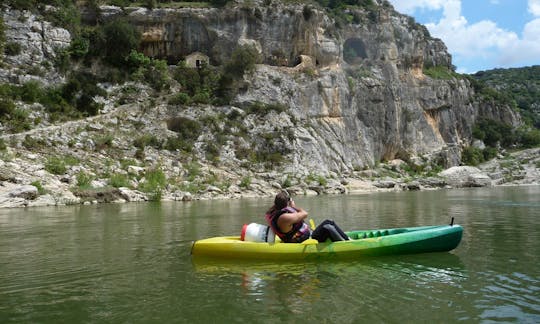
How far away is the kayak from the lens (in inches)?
307

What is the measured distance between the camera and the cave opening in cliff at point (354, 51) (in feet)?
183

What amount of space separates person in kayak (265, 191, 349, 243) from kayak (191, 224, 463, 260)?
0.67 feet

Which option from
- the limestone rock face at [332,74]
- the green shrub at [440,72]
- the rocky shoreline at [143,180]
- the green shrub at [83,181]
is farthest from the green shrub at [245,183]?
the green shrub at [440,72]

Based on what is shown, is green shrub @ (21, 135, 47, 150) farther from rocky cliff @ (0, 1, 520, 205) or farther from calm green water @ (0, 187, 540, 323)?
calm green water @ (0, 187, 540, 323)

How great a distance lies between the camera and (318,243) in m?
7.89

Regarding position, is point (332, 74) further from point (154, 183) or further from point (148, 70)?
point (154, 183)

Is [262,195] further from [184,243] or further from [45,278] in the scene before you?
[45,278]

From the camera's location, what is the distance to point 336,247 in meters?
7.82

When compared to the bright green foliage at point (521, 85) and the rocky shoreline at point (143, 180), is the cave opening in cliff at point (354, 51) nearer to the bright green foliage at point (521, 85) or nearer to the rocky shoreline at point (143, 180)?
the rocky shoreline at point (143, 180)

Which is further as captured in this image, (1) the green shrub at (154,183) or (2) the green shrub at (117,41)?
(2) the green shrub at (117,41)

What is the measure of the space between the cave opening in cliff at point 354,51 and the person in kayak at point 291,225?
165 feet

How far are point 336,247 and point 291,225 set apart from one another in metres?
0.91

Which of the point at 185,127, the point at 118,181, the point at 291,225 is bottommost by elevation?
the point at 291,225

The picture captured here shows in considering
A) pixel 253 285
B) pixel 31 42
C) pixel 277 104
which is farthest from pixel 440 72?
pixel 253 285
